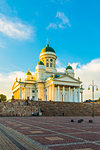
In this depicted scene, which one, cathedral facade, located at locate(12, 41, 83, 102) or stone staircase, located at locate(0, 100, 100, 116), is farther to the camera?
cathedral facade, located at locate(12, 41, 83, 102)

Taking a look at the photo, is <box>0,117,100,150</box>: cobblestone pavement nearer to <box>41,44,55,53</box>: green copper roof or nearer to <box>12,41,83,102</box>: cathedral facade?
<box>12,41,83,102</box>: cathedral facade

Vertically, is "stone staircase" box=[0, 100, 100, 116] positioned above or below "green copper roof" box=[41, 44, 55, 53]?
below

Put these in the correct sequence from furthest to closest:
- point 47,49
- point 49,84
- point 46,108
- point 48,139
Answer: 1. point 47,49
2. point 49,84
3. point 46,108
4. point 48,139

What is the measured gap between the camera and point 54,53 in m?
85.2

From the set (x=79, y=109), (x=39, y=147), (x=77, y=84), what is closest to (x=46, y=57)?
(x=77, y=84)

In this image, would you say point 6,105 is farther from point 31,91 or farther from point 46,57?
point 46,57

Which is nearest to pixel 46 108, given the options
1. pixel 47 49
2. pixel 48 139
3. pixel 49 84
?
pixel 49 84

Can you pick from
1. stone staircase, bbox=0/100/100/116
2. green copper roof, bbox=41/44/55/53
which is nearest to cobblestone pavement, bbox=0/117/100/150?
stone staircase, bbox=0/100/100/116

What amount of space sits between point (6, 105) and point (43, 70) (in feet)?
128

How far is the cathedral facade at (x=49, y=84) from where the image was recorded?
6762 cm

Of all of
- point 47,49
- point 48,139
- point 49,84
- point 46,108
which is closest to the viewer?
point 48,139

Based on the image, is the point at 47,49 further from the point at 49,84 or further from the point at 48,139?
the point at 48,139

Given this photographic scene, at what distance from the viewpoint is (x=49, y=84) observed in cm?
6850

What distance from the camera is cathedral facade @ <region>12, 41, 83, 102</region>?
222 ft
